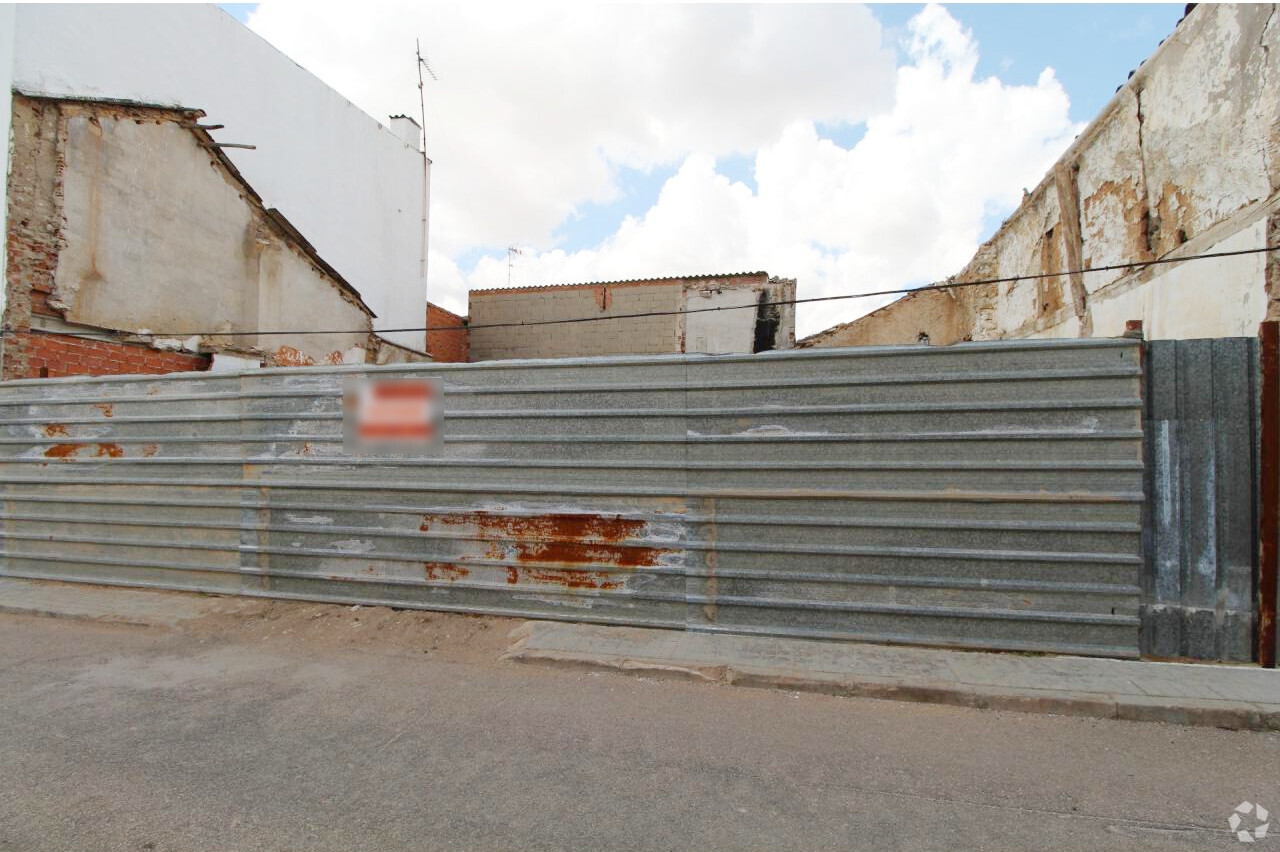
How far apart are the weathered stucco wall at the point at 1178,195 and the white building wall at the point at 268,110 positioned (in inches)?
609

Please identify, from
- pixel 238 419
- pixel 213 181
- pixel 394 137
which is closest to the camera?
pixel 238 419

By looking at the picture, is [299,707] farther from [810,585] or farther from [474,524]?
[810,585]

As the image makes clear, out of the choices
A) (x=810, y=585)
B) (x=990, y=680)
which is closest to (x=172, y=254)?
(x=810, y=585)

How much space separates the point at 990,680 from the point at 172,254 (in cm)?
1245

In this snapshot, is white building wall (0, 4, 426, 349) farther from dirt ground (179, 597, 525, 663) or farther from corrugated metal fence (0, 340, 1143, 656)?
dirt ground (179, 597, 525, 663)

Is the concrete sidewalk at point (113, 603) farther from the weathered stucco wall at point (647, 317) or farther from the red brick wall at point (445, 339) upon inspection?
the weathered stucco wall at point (647, 317)

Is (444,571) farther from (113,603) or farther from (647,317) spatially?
(647,317)

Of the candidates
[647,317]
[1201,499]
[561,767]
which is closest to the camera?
[561,767]

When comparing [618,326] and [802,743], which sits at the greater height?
[618,326]

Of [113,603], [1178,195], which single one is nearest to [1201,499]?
[1178,195]

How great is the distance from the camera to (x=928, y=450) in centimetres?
491

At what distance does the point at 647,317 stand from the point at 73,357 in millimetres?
17008

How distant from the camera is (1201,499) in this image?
15.1 ft

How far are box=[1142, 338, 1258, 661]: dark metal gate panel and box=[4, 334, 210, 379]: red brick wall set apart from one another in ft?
37.9
